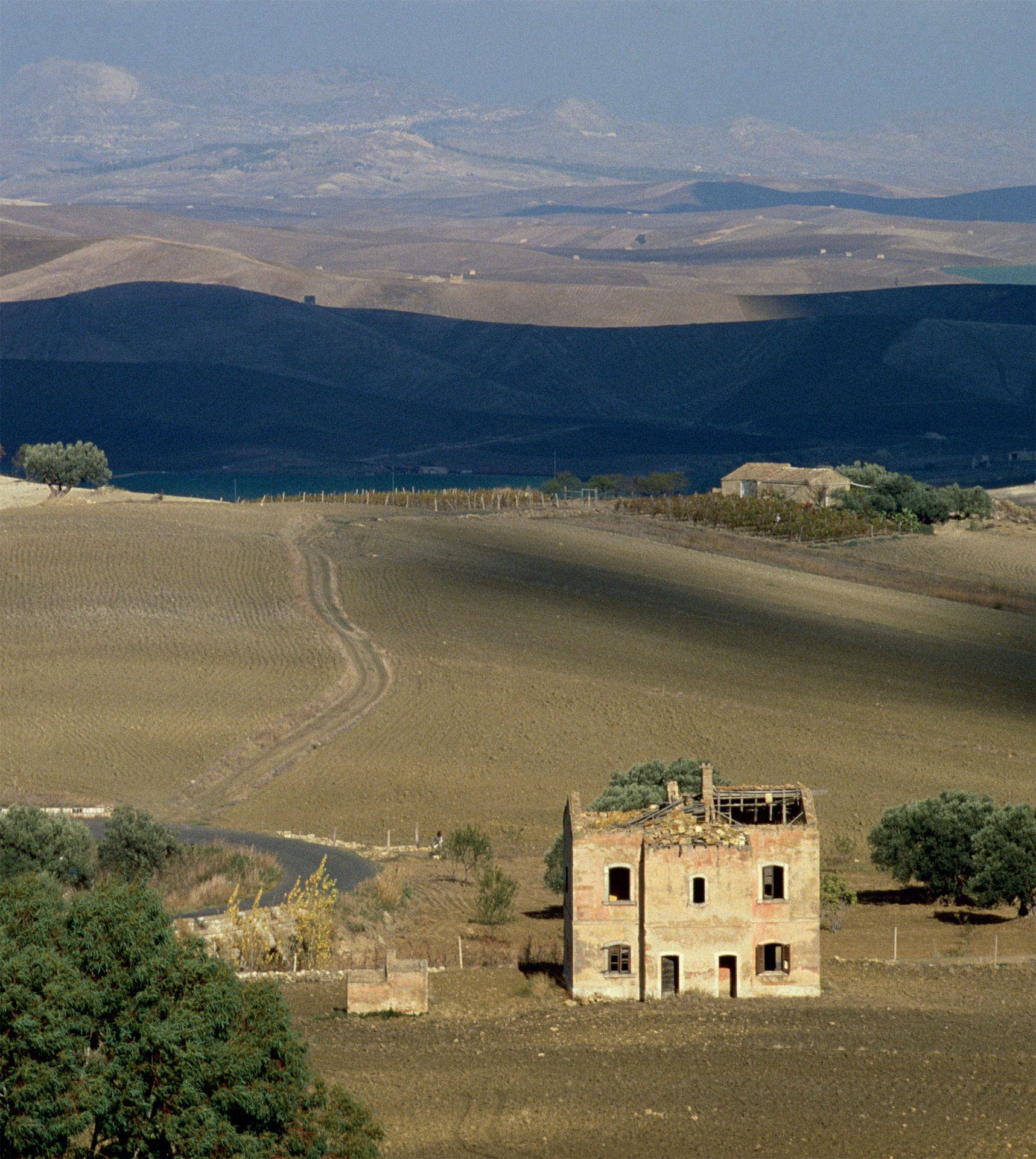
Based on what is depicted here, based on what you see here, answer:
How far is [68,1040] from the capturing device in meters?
17.4

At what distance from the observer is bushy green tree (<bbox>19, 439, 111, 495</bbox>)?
304ft

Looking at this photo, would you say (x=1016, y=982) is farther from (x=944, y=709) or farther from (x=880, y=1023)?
(x=944, y=709)

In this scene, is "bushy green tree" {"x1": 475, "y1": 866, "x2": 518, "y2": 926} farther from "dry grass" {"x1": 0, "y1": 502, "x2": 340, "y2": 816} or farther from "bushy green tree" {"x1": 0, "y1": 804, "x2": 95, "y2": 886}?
"dry grass" {"x1": 0, "y1": 502, "x2": 340, "y2": 816}

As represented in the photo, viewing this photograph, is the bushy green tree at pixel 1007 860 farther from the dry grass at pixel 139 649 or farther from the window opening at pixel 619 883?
the dry grass at pixel 139 649

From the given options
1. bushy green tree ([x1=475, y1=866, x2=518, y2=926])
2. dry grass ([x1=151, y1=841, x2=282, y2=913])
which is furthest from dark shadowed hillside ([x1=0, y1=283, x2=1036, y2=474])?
bushy green tree ([x1=475, y1=866, x2=518, y2=926])

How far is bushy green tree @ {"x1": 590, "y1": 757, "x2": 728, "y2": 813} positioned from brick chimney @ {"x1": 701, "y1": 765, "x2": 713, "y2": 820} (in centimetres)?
338

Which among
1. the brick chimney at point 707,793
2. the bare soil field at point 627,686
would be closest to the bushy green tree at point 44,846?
the bare soil field at point 627,686

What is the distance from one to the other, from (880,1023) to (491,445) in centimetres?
12687

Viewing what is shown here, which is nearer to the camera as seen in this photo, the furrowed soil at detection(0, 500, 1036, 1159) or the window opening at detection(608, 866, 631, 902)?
the furrowed soil at detection(0, 500, 1036, 1159)

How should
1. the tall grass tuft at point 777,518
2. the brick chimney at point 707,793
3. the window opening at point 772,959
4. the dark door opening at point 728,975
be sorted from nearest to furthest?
the dark door opening at point 728,975 < the window opening at point 772,959 < the brick chimney at point 707,793 < the tall grass tuft at point 777,518

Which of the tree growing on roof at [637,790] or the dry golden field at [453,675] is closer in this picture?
the tree growing on roof at [637,790]

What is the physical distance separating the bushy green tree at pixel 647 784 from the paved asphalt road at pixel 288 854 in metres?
4.31

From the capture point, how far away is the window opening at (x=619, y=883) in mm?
27422

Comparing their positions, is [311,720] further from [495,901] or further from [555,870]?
[495,901]
